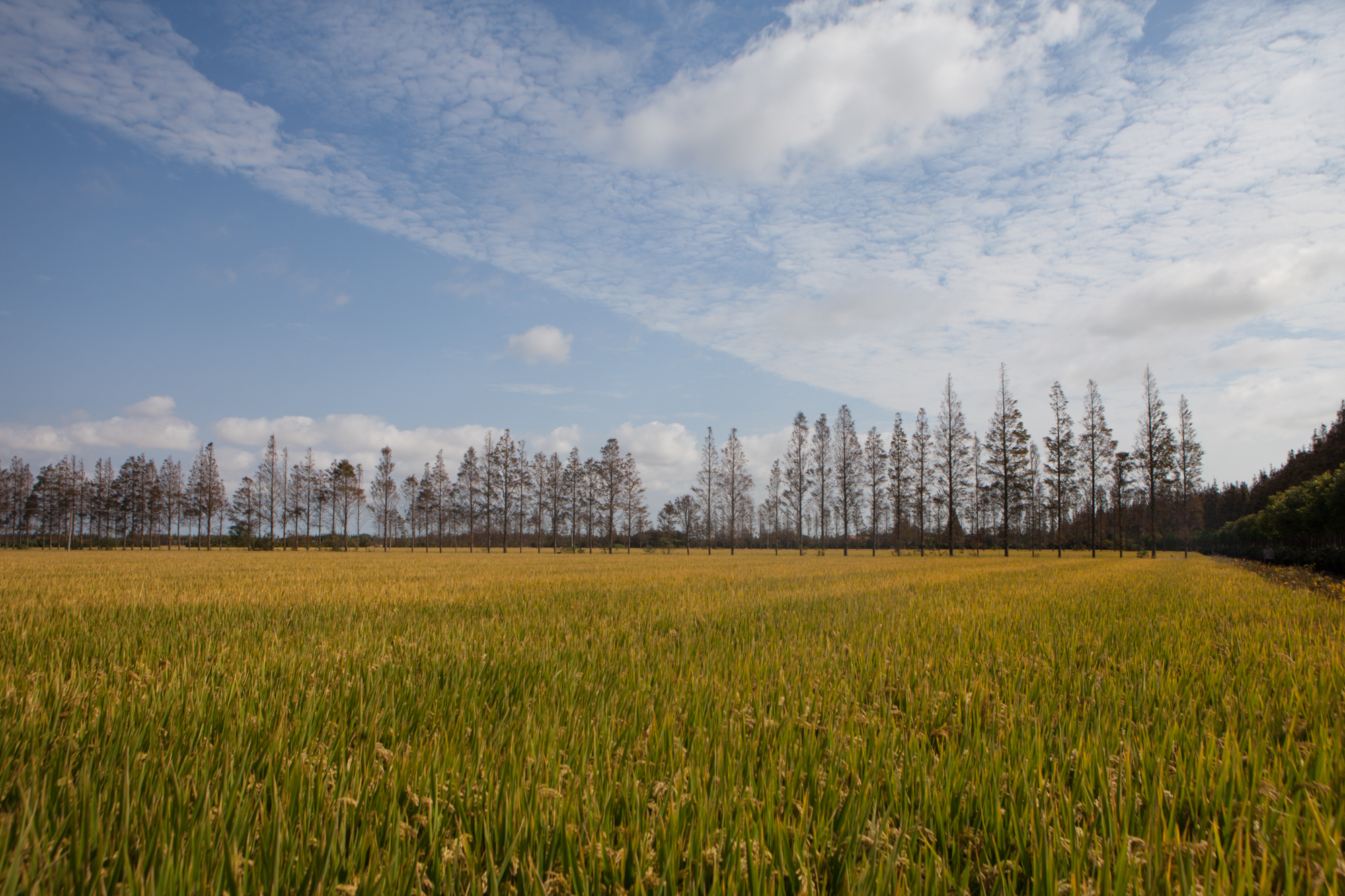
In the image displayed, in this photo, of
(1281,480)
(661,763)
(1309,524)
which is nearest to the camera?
(661,763)

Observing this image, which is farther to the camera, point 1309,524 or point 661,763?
point 1309,524

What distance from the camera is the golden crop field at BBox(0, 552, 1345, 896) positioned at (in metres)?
1.38

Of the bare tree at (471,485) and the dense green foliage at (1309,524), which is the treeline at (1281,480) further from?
the bare tree at (471,485)

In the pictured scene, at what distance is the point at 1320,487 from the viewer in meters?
27.0

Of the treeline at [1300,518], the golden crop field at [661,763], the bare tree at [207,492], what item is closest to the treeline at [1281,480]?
the treeline at [1300,518]

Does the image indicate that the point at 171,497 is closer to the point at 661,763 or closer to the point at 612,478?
the point at 612,478

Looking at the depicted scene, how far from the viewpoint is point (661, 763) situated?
215 cm

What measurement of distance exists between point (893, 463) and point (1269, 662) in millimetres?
56137

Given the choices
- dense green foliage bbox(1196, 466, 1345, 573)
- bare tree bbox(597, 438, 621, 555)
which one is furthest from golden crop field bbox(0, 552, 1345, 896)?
bare tree bbox(597, 438, 621, 555)

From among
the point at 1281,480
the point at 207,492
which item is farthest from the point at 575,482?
the point at 1281,480

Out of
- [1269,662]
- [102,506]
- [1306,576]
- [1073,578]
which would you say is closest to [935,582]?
[1073,578]

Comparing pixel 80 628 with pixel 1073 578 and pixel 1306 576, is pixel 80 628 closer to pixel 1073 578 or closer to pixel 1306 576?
pixel 1073 578

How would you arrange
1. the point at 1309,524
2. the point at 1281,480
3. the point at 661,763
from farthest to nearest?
the point at 1281,480
the point at 1309,524
the point at 661,763

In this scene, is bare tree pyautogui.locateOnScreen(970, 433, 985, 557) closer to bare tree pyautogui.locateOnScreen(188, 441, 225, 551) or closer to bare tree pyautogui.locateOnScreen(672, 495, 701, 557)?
bare tree pyautogui.locateOnScreen(672, 495, 701, 557)
